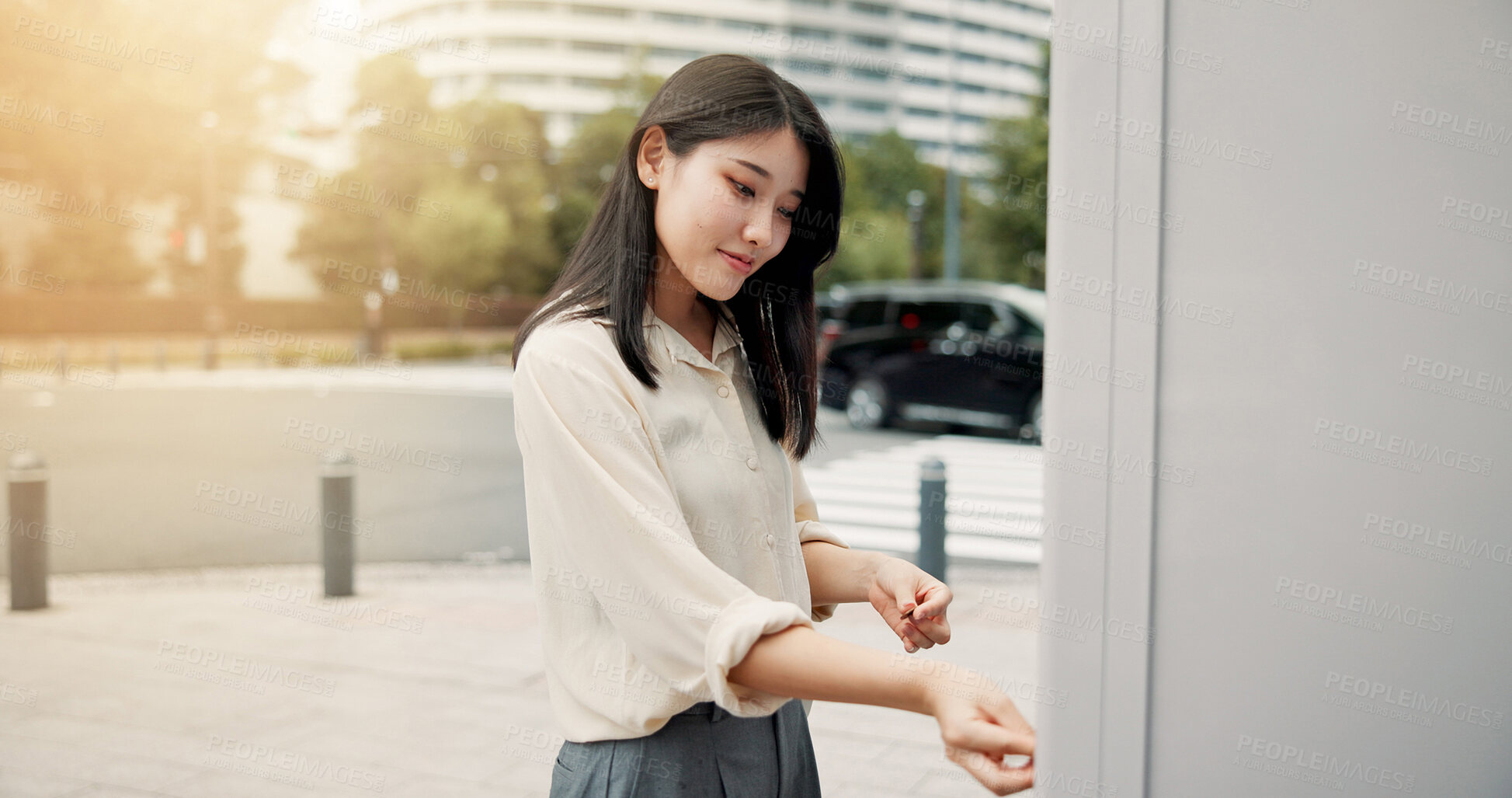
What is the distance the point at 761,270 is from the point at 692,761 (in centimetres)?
68

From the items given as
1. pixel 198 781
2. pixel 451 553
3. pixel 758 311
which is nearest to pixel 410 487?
pixel 451 553

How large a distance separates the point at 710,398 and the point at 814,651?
0.47 m

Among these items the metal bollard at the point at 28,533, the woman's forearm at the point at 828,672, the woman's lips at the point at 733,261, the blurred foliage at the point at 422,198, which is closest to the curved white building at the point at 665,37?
the blurred foliage at the point at 422,198

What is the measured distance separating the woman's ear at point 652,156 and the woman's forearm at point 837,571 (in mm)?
565

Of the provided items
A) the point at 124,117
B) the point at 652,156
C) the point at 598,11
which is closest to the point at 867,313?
the point at 652,156

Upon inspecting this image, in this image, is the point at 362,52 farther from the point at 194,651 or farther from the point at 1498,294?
the point at 1498,294

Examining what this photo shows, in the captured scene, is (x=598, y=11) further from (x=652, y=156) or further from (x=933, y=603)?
(x=933, y=603)

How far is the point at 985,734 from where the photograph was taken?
917 mm

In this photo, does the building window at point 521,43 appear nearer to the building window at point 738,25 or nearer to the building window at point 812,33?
the building window at point 738,25

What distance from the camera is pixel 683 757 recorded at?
4.29 feet

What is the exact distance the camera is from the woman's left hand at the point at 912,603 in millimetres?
1329

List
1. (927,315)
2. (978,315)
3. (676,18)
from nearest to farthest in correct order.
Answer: (978,315) < (927,315) < (676,18)

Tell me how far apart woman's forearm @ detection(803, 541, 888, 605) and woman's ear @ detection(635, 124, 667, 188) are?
0.56 meters

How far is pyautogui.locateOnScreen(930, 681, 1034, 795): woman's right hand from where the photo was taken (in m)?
0.92
